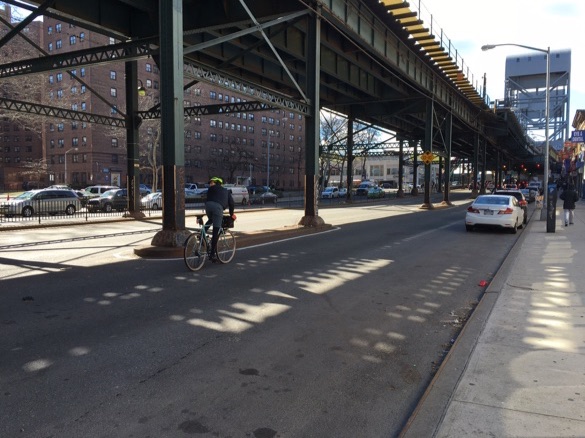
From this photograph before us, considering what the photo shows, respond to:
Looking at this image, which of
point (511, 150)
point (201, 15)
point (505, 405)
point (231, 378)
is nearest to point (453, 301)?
point (505, 405)

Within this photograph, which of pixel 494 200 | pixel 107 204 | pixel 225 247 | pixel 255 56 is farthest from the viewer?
pixel 107 204

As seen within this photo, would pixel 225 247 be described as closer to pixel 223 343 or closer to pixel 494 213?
pixel 223 343

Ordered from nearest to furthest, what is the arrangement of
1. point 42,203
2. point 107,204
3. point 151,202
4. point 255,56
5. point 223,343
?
point 223,343 → point 255,56 → point 42,203 → point 107,204 → point 151,202

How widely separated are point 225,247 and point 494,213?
1097cm

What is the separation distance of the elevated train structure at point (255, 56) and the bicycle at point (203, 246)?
6.02 feet

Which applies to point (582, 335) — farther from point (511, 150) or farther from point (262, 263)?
point (511, 150)

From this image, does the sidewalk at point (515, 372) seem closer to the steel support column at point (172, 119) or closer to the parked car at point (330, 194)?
the steel support column at point (172, 119)

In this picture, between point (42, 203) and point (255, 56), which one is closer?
point (255, 56)

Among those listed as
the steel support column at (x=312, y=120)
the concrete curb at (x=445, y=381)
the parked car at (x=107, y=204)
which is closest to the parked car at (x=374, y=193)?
the parked car at (x=107, y=204)

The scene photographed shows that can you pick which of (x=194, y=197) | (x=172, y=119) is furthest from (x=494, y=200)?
(x=194, y=197)

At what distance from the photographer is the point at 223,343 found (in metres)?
5.01

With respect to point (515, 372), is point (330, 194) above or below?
above

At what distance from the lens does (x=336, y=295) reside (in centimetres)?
728

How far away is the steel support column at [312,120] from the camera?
683 inches
